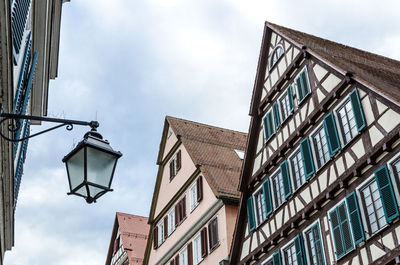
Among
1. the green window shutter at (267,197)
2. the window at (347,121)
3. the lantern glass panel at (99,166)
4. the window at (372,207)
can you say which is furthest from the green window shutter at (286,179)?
the lantern glass panel at (99,166)

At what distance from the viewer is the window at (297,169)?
16.3 meters

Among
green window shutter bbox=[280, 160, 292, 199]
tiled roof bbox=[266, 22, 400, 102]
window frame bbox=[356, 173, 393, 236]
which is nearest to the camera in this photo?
window frame bbox=[356, 173, 393, 236]

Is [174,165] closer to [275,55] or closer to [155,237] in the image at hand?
[155,237]

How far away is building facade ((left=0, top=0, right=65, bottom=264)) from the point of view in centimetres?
864

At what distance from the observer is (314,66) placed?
17.2 m

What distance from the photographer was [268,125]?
19.0 meters

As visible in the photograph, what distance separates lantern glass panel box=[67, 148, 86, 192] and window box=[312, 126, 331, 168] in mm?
10835

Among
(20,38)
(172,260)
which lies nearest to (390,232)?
(20,38)

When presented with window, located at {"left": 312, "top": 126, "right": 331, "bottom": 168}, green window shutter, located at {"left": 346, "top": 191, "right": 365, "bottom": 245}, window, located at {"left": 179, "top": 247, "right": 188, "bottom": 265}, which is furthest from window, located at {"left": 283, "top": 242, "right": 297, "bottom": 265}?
window, located at {"left": 179, "top": 247, "right": 188, "bottom": 265}

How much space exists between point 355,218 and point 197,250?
9810 mm

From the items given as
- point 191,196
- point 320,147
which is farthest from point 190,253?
point 320,147

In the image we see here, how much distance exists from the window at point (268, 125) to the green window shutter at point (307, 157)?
2.36 metres

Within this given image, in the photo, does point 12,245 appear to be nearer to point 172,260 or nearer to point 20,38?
point 20,38

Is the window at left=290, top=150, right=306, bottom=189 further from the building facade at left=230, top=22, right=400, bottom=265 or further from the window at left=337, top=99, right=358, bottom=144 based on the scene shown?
the window at left=337, top=99, right=358, bottom=144
